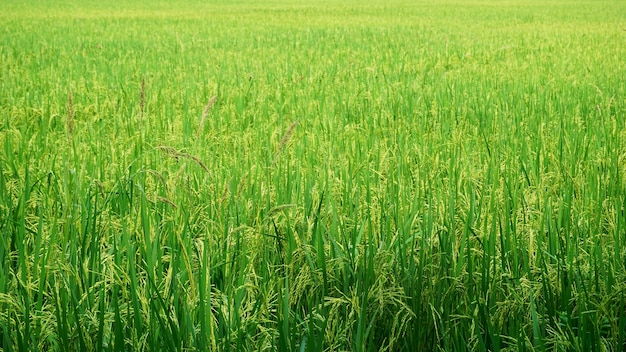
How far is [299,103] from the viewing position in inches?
182

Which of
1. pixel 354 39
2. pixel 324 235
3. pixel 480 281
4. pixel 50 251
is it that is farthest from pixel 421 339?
pixel 354 39

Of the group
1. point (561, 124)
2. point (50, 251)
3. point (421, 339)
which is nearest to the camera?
point (421, 339)

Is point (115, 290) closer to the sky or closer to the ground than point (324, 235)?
closer to the sky

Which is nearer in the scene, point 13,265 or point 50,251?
point 50,251

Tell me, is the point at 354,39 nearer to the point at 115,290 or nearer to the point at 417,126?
the point at 417,126

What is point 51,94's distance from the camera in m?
5.24

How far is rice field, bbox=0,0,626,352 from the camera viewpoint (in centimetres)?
154

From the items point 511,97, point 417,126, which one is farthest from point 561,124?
point 511,97

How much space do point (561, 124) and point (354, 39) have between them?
7674 millimetres

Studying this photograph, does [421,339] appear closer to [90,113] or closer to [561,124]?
[561,124]

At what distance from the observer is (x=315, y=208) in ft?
7.66

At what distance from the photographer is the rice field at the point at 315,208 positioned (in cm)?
Answer: 154

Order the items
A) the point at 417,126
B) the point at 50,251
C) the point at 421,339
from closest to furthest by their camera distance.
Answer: the point at 421,339 < the point at 50,251 < the point at 417,126

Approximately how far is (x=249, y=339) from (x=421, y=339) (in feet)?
1.33
